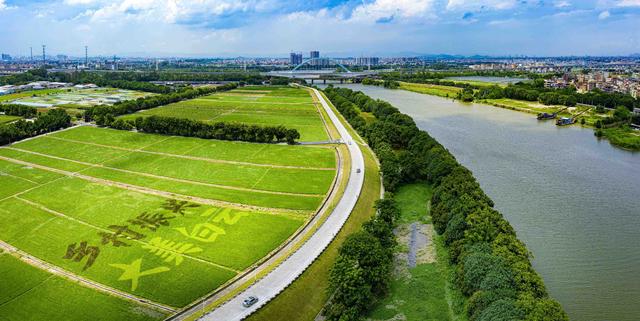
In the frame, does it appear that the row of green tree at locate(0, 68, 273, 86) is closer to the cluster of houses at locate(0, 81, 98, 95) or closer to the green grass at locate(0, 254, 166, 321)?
the cluster of houses at locate(0, 81, 98, 95)

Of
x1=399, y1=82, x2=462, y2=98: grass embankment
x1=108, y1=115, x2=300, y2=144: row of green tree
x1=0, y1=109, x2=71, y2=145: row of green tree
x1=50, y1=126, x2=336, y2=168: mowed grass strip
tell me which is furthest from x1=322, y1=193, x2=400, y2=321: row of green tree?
x1=399, y1=82, x2=462, y2=98: grass embankment

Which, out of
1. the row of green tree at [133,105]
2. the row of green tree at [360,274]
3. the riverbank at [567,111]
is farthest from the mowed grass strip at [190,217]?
the riverbank at [567,111]

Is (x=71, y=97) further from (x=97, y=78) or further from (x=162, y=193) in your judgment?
(x=162, y=193)

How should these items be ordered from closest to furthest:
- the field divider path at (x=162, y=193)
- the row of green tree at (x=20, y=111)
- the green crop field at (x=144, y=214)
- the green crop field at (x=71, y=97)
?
the green crop field at (x=144, y=214) → the field divider path at (x=162, y=193) → the row of green tree at (x=20, y=111) → the green crop field at (x=71, y=97)

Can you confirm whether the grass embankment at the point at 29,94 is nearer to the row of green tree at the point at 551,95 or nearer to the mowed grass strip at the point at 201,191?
the mowed grass strip at the point at 201,191

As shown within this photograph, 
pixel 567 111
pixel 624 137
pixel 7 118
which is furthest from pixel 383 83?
pixel 7 118

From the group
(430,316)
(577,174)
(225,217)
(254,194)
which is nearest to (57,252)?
(225,217)
